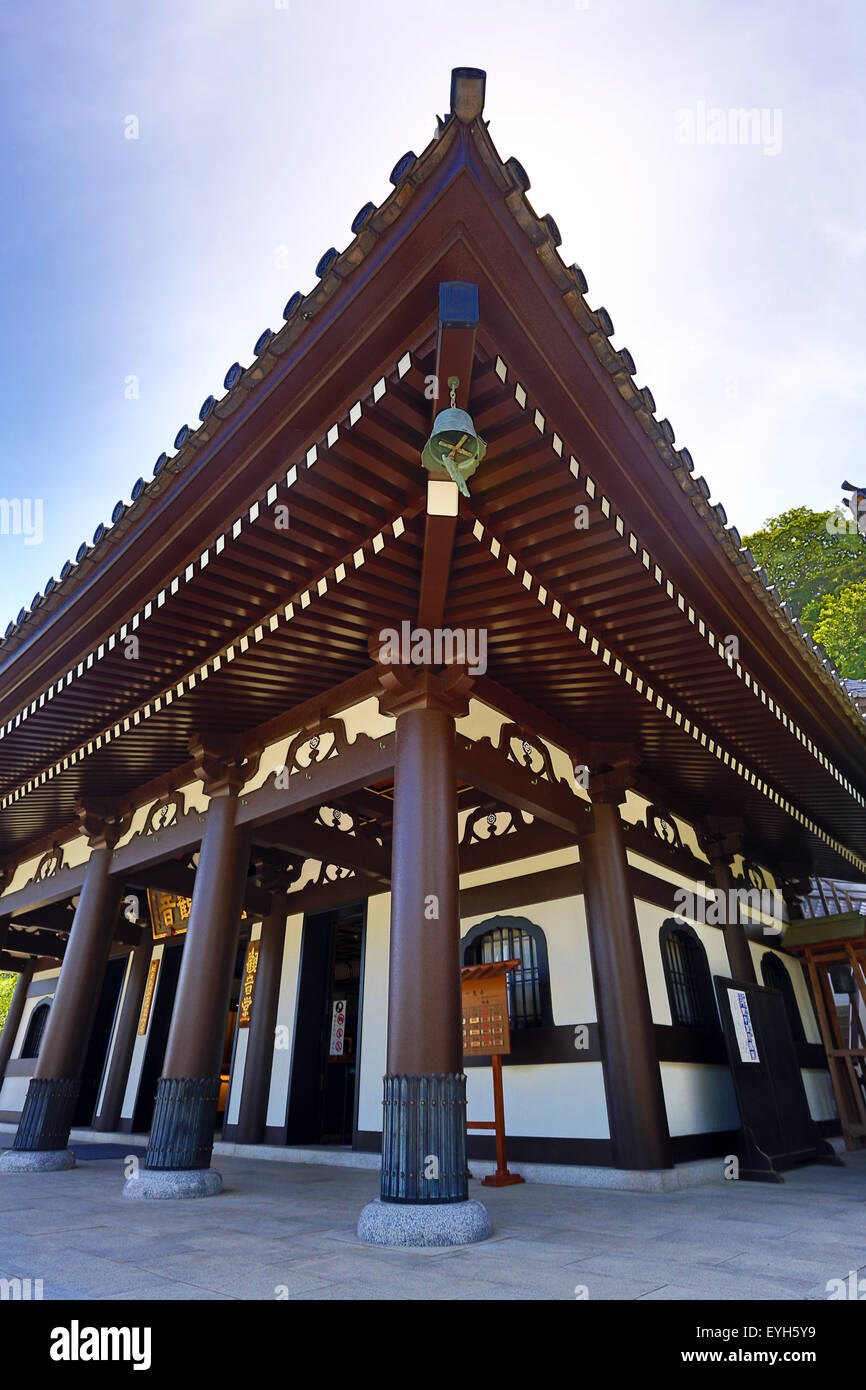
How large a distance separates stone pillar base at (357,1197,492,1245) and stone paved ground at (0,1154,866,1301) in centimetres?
11

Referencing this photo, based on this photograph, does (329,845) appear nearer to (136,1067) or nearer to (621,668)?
(621,668)

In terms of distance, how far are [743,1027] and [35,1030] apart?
45.9 feet

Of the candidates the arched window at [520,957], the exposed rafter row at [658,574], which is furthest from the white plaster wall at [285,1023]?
the exposed rafter row at [658,574]

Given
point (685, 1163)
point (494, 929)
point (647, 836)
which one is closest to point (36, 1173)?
point (494, 929)

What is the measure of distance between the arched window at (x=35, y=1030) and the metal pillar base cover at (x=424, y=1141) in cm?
1331

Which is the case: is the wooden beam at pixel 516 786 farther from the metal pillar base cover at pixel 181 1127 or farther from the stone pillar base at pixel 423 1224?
the metal pillar base cover at pixel 181 1127

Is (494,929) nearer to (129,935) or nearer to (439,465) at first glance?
(439,465)

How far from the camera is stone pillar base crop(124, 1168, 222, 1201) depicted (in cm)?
570

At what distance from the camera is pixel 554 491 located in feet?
14.4

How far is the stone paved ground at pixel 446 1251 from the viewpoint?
121 inches

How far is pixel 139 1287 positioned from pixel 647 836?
21.3ft

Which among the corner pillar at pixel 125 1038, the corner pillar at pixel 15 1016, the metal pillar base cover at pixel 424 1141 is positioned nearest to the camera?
the metal pillar base cover at pixel 424 1141

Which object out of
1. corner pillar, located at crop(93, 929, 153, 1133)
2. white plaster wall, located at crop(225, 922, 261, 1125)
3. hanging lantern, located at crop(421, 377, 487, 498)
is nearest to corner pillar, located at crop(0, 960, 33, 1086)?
corner pillar, located at crop(93, 929, 153, 1133)

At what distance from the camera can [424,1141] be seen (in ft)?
14.3
